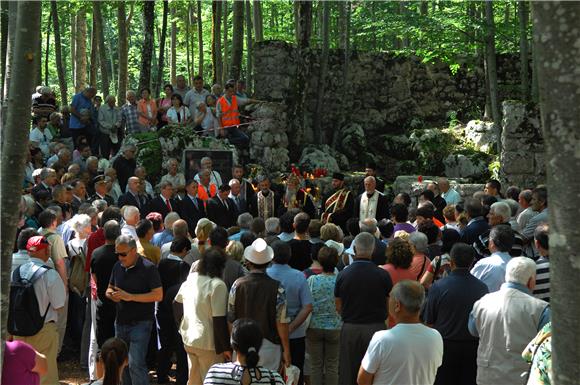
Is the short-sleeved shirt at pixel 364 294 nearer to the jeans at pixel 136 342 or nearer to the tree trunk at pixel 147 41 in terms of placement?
the jeans at pixel 136 342

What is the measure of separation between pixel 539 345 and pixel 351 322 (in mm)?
2224

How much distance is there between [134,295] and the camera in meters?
7.48

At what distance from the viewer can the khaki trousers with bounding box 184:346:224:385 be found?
23.2 ft

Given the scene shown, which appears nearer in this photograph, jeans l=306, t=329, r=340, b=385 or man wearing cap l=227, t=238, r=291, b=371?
man wearing cap l=227, t=238, r=291, b=371

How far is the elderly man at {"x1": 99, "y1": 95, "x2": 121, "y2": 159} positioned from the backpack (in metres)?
9.63

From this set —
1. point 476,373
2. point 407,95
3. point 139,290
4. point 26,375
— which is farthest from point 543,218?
point 407,95

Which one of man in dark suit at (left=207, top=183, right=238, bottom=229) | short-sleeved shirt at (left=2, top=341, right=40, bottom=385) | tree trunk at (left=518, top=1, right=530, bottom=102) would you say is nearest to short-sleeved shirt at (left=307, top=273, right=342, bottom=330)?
short-sleeved shirt at (left=2, top=341, right=40, bottom=385)

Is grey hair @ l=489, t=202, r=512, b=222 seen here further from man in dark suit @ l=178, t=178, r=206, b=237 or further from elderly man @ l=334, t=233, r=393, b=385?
man in dark suit @ l=178, t=178, r=206, b=237

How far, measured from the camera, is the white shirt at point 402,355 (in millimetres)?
5258

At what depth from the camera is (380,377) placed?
5.32 metres

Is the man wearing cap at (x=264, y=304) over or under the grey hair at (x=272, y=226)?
under

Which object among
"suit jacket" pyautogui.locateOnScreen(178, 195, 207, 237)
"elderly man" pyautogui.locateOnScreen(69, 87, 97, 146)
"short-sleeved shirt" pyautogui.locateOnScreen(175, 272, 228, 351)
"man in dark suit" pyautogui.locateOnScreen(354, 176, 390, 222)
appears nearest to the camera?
"short-sleeved shirt" pyautogui.locateOnScreen(175, 272, 228, 351)

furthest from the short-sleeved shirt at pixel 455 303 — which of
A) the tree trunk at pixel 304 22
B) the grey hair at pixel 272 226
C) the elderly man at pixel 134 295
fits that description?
the tree trunk at pixel 304 22

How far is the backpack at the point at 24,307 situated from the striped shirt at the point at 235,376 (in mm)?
2830
